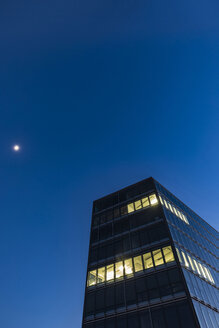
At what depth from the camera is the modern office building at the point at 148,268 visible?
71.6 ft

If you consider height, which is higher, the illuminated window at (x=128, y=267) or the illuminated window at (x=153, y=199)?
the illuminated window at (x=153, y=199)

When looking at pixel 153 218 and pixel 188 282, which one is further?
pixel 153 218

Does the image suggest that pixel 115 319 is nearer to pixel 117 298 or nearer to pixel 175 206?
pixel 117 298

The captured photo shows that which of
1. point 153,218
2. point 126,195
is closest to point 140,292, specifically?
point 153,218

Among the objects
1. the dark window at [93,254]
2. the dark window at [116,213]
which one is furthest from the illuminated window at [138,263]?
the dark window at [116,213]

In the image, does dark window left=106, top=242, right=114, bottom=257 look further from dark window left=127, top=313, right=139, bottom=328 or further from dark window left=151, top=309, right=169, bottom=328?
dark window left=151, top=309, right=169, bottom=328

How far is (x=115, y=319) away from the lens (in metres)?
23.8

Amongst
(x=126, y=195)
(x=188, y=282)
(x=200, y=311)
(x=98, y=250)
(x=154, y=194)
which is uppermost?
(x=126, y=195)

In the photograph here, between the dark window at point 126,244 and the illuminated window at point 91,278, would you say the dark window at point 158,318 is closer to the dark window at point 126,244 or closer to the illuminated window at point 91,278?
the dark window at point 126,244

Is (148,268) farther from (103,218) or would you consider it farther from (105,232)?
(103,218)

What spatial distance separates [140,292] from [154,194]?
15088mm

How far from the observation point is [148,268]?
26.2m

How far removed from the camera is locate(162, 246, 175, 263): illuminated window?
83.7 feet

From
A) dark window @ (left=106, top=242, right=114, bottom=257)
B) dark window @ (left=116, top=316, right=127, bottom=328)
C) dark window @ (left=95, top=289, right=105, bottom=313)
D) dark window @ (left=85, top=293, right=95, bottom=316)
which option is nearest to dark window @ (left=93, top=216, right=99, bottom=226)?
dark window @ (left=106, top=242, right=114, bottom=257)
